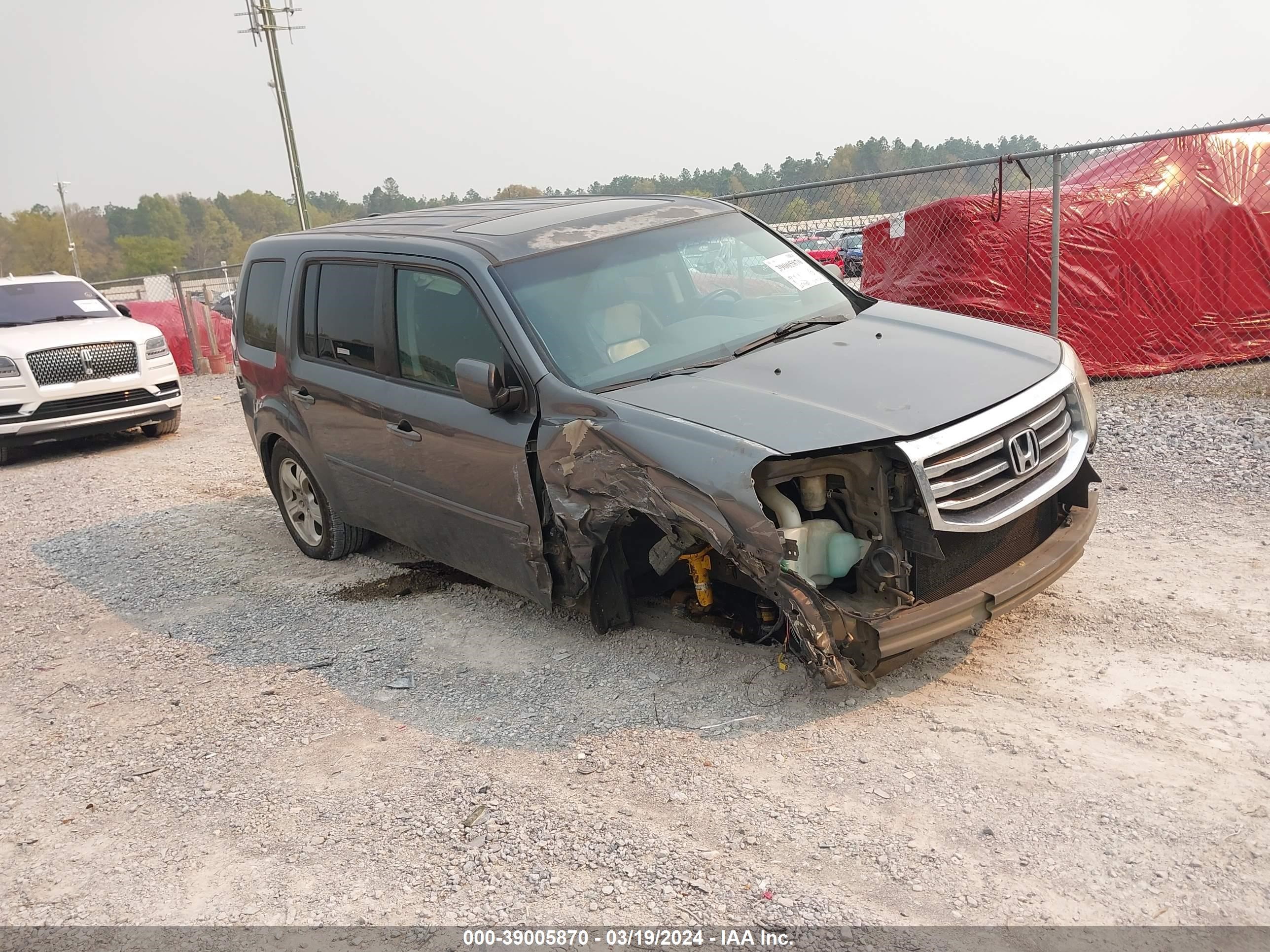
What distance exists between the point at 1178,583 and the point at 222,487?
751 cm

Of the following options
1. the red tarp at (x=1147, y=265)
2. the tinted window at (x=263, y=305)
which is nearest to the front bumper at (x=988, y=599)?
the tinted window at (x=263, y=305)

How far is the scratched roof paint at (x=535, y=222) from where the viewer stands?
16.3ft

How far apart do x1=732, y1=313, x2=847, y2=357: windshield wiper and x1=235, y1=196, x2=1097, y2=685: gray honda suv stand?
0.01 meters

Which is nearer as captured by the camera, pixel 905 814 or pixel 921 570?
pixel 905 814

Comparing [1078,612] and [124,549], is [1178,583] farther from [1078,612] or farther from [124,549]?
[124,549]

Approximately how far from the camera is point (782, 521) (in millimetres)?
3678

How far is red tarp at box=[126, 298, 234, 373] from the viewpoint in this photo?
18641mm

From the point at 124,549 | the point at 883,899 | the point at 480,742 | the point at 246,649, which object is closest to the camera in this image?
the point at 883,899

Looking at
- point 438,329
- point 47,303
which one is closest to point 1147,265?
point 438,329

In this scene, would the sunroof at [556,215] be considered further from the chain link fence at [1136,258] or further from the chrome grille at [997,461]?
the chain link fence at [1136,258]

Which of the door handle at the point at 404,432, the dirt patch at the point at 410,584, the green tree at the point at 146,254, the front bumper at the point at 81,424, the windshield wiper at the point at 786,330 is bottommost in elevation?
the dirt patch at the point at 410,584

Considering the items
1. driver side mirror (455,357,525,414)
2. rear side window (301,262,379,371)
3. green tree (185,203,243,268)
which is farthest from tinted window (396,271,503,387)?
green tree (185,203,243,268)

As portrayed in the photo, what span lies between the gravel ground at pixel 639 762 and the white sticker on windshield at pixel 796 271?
187 centimetres

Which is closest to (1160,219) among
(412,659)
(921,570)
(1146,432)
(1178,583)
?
(1146,432)
